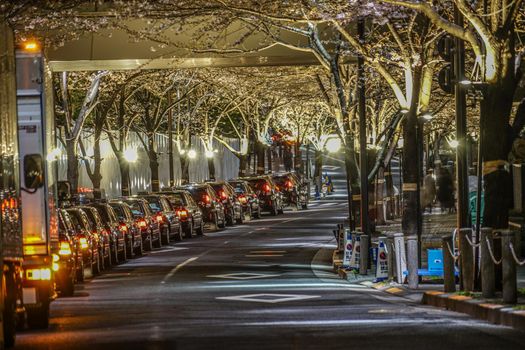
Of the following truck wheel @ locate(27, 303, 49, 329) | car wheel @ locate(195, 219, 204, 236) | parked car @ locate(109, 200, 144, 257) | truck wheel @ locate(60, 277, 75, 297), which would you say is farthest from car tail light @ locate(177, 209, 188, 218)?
truck wheel @ locate(27, 303, 49, 329)

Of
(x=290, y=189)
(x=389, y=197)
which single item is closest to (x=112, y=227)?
(x=389, y=197)

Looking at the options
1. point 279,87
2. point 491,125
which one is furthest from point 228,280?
point 279,87

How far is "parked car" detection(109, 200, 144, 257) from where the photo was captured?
3269 centimetres

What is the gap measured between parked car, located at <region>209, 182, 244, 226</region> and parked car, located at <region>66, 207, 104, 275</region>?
21.0 meters

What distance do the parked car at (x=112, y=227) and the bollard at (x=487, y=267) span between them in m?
14.1

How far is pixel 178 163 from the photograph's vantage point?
76.2 m

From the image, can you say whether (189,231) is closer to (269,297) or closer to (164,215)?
(164,215)

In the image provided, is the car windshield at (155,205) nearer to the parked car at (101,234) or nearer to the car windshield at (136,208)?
the car windshield at (136,208)

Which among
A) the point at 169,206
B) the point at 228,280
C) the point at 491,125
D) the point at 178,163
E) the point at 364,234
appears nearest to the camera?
the point at 491,125

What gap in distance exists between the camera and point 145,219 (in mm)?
36375

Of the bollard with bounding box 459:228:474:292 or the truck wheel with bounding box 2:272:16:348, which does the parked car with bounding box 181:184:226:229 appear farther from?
the truck wheel with bounding box 2:272:16:348

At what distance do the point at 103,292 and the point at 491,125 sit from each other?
8.23 meters

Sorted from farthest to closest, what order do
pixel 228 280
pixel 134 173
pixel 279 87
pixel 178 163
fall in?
pixel 178 163
pixel 134 173
pixel 279 87
pixel 228 280

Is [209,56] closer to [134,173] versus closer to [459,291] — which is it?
[459,291]
